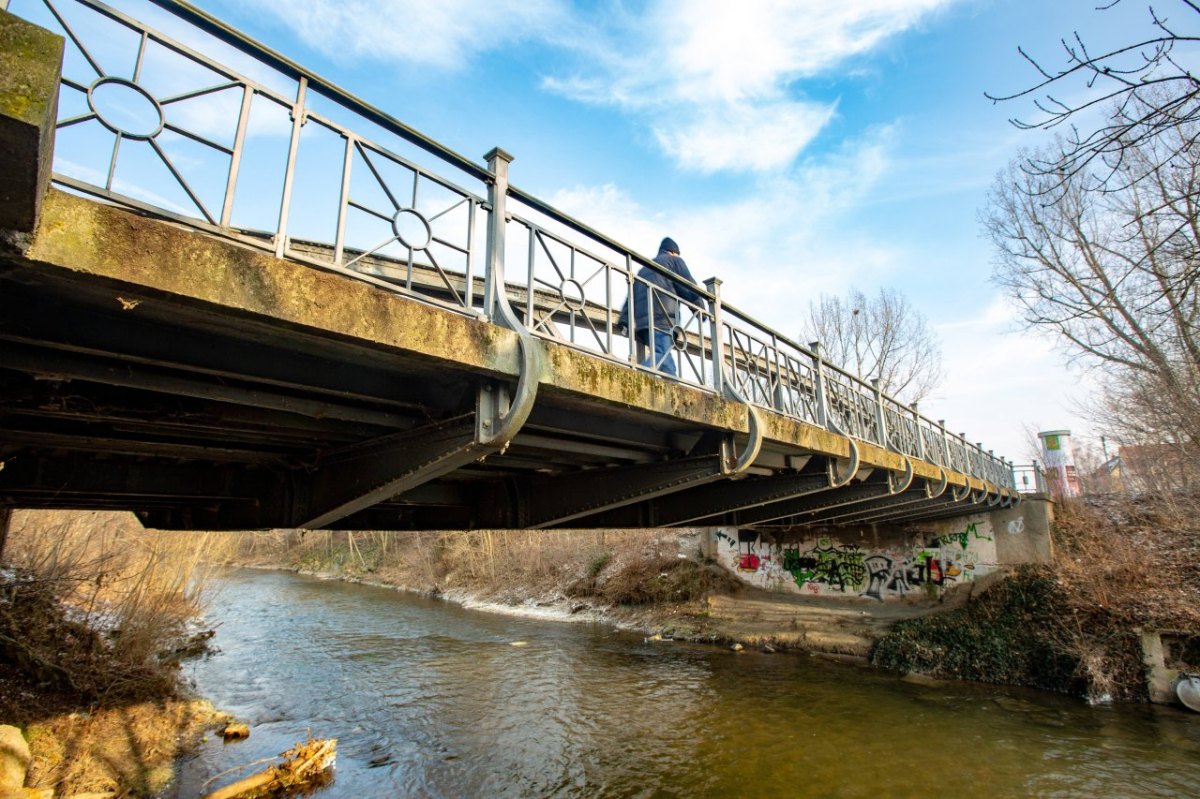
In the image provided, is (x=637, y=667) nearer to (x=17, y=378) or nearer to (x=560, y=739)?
(x=560, y=739)

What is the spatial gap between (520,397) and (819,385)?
581 cm

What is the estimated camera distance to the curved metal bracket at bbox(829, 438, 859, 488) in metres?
8.02

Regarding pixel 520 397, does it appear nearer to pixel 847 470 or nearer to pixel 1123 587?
pixel 847 470

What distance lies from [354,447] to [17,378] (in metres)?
2.08

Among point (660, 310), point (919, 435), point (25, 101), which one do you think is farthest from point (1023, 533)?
point (25, 101)

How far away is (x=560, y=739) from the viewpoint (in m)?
9.50

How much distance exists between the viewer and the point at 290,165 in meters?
3.07

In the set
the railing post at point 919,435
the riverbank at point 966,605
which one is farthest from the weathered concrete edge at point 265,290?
the riverbank at point 966,605

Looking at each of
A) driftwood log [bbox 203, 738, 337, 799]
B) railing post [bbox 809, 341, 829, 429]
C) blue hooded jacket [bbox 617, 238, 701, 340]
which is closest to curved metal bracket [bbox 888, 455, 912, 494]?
railing post [bbox 809, 341, 829, 429]

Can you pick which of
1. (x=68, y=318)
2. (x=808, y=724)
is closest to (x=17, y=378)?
(x=68, y=318)

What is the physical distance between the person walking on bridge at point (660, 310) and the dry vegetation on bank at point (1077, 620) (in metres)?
11.2

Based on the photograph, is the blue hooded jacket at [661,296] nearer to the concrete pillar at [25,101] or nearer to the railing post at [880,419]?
the concrete pillar at [25,101]

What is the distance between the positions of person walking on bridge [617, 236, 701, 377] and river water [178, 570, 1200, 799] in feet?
17.8

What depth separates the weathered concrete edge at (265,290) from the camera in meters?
2.20
